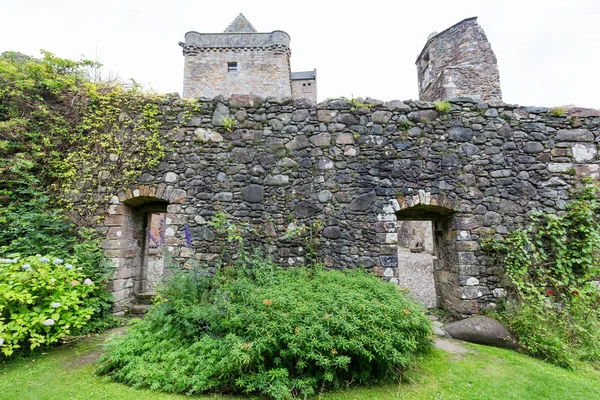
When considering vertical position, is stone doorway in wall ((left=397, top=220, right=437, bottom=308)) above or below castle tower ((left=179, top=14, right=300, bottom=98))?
below

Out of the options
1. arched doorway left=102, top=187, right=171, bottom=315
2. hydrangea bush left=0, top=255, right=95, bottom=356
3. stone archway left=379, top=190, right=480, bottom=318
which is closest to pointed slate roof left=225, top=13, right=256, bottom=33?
arched doorway left=102, top=187, right=171, bottom=315

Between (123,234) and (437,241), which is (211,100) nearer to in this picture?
(123,234)

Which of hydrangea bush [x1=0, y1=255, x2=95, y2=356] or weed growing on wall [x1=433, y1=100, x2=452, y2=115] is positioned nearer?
hydrangea bush [x1=0, y1=255, x2=95, y2=356]

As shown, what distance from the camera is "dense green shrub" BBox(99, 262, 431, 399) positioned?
2.60 meters

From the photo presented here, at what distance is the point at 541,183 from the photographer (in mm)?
4836

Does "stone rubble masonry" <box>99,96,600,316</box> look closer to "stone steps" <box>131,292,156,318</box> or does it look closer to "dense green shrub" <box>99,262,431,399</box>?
"stone steps" <box>131,292,156,318</box>

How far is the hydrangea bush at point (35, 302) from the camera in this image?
310 cm

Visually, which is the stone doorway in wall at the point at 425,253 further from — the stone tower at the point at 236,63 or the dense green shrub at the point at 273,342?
the stone tower at the point at 236,63

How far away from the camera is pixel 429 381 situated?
2936mm

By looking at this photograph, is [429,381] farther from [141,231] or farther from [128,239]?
[141,231]

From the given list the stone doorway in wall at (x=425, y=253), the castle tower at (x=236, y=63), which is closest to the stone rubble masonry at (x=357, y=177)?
the stone doorway in wall at (x=425, y=253)

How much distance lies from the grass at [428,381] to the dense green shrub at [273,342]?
0.15 meters

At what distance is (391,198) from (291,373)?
3.12 m

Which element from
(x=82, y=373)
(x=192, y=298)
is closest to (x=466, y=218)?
(x=192, y=298)
